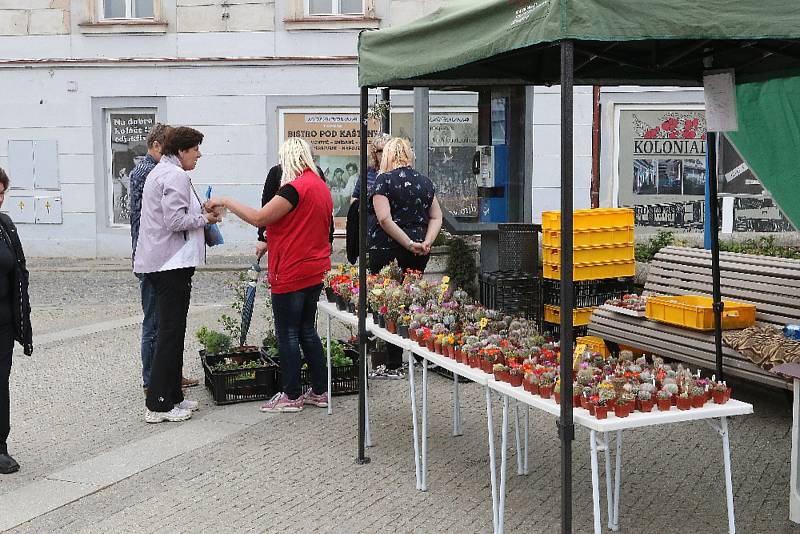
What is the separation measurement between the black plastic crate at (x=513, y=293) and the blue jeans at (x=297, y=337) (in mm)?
2076

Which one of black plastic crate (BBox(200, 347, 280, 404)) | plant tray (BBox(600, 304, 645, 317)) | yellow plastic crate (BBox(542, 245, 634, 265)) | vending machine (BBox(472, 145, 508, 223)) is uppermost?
vending machine (BBox(472, 145, 508, 223))

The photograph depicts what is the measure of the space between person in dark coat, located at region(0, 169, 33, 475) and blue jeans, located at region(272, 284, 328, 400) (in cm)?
162

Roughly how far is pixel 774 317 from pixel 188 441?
12.9 ft

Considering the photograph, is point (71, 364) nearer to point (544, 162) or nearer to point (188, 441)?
point (188, 441)

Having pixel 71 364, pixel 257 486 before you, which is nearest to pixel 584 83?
pixel 257 486

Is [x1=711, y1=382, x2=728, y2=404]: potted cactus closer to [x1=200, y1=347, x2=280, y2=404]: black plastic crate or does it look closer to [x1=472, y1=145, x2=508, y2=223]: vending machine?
[x1=200, y1=347, x2=280, y2=404]: black plastic crate

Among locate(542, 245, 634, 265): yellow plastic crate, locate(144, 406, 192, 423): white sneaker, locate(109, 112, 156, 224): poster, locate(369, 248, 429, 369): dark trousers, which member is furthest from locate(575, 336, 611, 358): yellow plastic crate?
locate(109, 112, 156, 224): poster

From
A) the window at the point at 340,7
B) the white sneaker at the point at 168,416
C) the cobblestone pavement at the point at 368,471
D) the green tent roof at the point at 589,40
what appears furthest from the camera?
the window at the point at 340,7

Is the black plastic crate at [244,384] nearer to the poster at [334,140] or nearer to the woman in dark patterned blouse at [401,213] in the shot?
the woman in dark patterned blouse at [401,213]

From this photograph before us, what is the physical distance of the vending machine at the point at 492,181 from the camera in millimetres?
10773

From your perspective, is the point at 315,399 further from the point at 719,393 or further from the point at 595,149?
the point at 595,149

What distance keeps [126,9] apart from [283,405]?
1253cm

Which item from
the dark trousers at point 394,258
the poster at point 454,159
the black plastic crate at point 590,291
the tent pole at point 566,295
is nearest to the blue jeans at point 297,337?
the dark trousers at point 394,258

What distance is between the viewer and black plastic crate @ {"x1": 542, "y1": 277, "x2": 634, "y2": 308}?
29.3 ft
